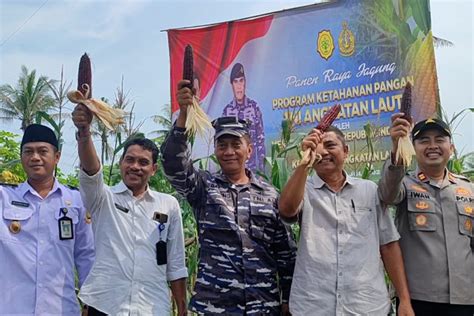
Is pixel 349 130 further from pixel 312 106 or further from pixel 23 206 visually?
pixel 23 206

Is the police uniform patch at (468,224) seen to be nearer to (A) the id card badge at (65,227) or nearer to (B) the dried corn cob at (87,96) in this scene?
(B) the dried corn cob at (87,96)

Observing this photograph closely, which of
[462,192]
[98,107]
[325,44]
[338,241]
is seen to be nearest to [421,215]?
[462,192]

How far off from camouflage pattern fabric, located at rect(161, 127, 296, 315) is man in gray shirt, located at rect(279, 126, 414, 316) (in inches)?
5.2

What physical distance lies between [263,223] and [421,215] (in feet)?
2.83

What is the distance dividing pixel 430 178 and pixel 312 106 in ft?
19.8

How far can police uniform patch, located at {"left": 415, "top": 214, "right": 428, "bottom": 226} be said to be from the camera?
2.85 m

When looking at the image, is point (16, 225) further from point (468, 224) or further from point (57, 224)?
point (468, 224)

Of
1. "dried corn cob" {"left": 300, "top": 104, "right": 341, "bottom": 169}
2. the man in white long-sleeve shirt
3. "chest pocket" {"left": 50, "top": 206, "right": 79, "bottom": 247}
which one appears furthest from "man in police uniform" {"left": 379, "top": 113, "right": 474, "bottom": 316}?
"chest pocket" {"left": 50, "top": 206, "right": 79, "bottom": 247}

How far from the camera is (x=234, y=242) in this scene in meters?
2.62

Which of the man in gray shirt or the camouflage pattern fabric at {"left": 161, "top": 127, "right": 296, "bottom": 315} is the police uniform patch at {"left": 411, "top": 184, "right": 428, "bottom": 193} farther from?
the camouflage pattern fabric at {"left": 161, "top": 127, "right": 296, "bottom": 315}

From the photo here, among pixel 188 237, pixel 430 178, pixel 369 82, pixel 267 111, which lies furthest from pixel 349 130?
pixel 430 178

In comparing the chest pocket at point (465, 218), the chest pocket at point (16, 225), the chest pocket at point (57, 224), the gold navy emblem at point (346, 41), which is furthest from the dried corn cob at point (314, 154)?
the gold navy emblem at point (346, 41)

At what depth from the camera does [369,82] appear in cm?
816

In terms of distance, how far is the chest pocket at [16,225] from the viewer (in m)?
2.74
